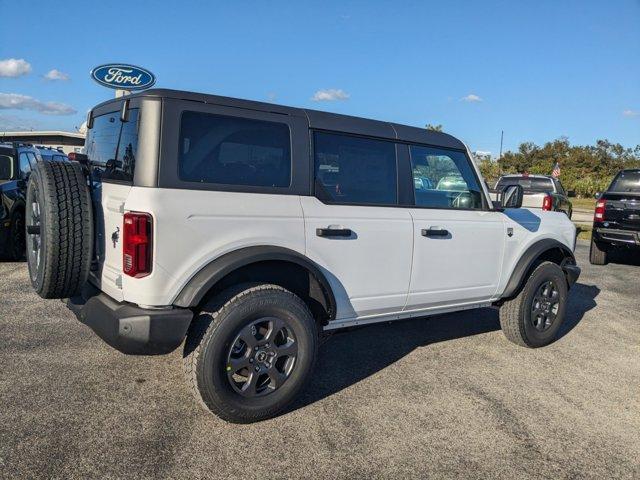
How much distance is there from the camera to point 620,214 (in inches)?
362

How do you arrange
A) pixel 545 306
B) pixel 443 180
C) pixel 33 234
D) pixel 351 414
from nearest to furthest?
pixel 351 414 < pixel 33 234 < pixel 443 180 < pixel 545 306

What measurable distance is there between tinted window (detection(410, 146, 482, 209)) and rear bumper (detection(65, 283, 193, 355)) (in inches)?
80.9

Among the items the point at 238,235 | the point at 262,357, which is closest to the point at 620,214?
the point at 262,357

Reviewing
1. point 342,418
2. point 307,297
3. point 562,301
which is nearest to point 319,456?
point 342,418

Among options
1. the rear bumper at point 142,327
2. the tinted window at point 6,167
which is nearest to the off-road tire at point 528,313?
the rear bumper at point 142,327

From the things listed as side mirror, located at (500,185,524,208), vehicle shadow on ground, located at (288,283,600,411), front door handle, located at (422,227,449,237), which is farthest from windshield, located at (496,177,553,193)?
front door handle, located at (422,227,449,237)

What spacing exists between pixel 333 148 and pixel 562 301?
2.91 meters

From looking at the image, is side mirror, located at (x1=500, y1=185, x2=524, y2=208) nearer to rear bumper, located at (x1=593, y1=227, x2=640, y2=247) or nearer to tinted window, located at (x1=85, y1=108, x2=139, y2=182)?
tinted window, located at (x1=85, y1=108, x2=139, y2=182)

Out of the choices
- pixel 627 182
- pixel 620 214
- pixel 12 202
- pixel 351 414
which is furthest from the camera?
pixel 627 182

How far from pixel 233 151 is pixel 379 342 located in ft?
8.07

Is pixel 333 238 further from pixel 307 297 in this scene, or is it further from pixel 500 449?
pixel 500 449

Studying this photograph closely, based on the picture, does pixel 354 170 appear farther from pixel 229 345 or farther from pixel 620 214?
pixel 620 214

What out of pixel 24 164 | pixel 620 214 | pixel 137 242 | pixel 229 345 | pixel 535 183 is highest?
pixel 535 183

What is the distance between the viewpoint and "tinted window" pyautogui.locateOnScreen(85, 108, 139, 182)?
3047 mm
